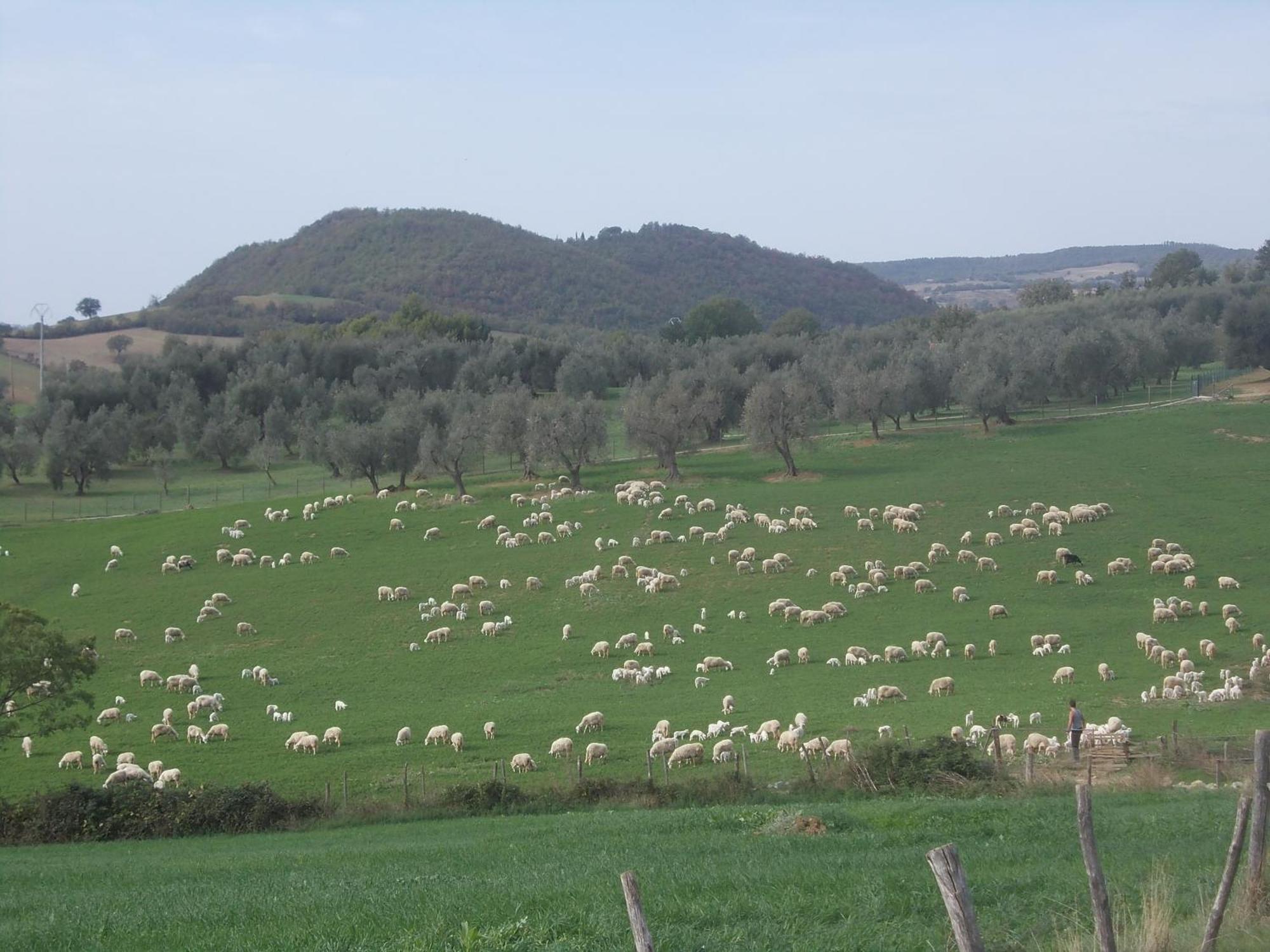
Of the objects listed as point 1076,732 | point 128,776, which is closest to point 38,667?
point 128,776

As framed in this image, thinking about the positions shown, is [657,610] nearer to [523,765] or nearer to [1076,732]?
[523,765]

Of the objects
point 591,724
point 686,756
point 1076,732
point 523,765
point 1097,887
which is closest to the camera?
point 1097,887

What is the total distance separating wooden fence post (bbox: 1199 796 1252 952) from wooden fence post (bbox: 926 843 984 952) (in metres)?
2.57

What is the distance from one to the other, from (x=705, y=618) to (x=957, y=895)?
125ft

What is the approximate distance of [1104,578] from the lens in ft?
152

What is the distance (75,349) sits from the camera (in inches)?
5709

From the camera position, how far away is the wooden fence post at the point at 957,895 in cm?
677

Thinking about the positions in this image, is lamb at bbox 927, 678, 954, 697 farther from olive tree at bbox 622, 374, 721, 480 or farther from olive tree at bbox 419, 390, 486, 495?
olive tree at bbox 419, 390, 486, 495

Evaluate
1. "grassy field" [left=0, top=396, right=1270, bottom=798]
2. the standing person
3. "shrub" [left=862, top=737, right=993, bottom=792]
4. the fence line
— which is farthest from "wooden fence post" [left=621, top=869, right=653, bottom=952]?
the fence line

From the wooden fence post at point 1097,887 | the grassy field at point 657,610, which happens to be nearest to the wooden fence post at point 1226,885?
the wooden fence post at point 1097,887

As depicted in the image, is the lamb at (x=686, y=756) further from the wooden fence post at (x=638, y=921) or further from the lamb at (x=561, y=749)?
the wooden fence post at (x=638, y=921)

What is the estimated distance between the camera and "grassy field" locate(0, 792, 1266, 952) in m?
9.88

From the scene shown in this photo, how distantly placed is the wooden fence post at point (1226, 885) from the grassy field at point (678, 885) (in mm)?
350

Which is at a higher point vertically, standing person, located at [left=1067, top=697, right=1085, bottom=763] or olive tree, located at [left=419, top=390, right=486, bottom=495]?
olive tree, located at [left=419, top=390, right=486, bottom=495]
